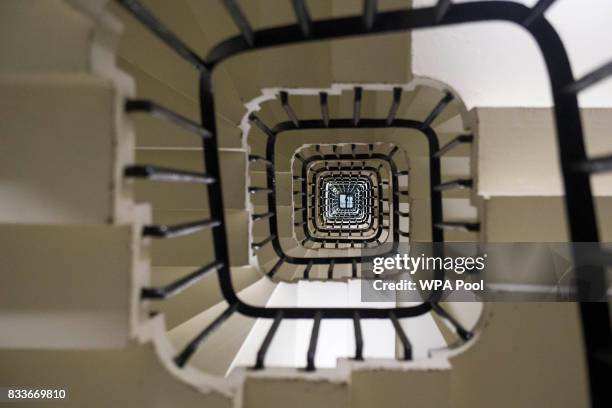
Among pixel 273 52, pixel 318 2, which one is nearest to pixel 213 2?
pixel 273 52

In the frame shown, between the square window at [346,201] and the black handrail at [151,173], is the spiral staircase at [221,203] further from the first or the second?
the square window at [346,201]

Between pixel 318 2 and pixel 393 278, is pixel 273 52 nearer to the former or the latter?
pixel 318 2

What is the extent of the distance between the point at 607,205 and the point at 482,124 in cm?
58

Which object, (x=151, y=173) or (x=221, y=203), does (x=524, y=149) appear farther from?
(x=151, y=173)

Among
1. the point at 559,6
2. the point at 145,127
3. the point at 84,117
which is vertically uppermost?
the point at 559,6

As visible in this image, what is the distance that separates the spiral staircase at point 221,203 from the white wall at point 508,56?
71 mm

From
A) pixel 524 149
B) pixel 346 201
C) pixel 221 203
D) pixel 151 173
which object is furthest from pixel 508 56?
pixel 346 201

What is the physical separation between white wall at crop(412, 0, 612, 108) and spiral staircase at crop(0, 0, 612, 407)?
0.07m

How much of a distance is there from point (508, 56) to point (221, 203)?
4.80ft

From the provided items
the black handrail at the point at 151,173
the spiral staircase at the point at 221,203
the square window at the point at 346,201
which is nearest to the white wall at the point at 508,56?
the spiral staircase at the point at 221,203

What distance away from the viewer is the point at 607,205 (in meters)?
1.57

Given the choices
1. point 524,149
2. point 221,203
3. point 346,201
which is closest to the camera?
point 221,203

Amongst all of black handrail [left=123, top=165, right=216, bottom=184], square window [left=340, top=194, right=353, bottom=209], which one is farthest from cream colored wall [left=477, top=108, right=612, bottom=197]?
square window [left=340, top=194, right=353, bottom=209]

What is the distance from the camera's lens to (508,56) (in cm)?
181
